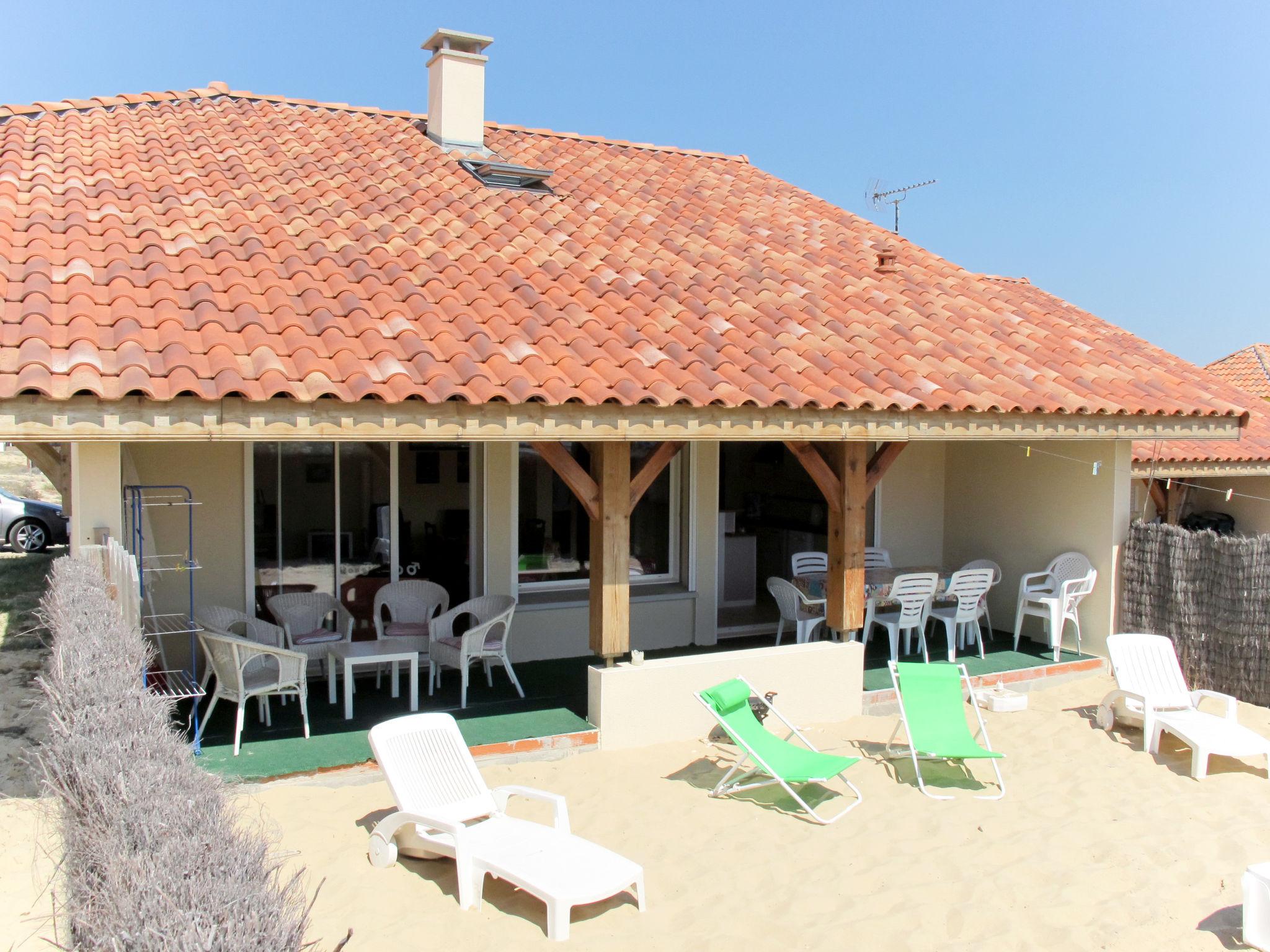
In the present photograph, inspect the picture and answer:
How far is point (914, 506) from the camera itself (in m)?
12.4

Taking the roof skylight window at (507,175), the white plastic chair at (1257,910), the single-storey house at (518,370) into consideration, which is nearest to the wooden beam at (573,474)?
the single-storey house at (518,370)

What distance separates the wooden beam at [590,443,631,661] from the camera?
25.5 ft

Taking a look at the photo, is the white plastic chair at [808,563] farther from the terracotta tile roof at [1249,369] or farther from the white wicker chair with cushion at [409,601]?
the terracotta tile roof at [1249,369]

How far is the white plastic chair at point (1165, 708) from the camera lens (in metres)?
7.86

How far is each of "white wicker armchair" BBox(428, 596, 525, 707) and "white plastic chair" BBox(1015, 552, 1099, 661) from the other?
18.6 ft

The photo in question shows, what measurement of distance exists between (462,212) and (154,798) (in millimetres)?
7581

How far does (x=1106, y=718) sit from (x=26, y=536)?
71.3ft

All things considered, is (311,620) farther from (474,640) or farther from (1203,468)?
(1203,468)

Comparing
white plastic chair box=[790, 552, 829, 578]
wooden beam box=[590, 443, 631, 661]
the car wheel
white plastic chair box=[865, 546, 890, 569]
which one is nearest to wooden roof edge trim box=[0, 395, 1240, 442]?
wooden beam box=[590, 443, 631, 661]

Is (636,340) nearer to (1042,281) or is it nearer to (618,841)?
(618,841)

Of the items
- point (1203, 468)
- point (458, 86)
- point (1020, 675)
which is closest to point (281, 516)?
point (458, 86)

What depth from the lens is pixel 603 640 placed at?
800 cm

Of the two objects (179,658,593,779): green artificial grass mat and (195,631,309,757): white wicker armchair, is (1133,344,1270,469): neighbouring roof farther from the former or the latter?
(195,631,309,757): white wicker armchair

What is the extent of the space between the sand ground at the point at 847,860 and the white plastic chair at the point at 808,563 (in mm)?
3307
